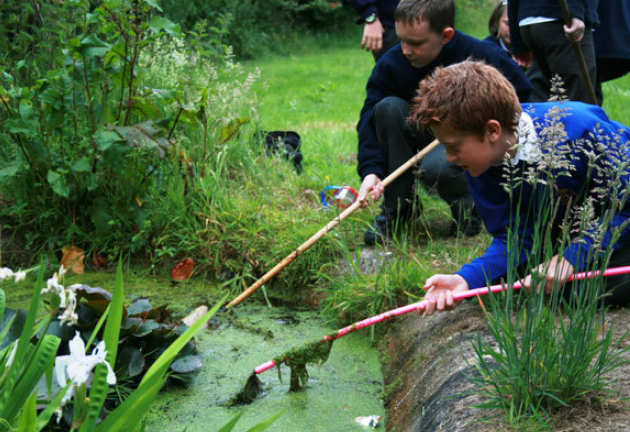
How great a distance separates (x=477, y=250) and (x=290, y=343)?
3.09 feet

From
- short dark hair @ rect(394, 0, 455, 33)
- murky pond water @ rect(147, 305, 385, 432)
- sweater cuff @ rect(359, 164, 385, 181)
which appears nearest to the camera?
murky pond water @ rect(147, 305, 385, 432)

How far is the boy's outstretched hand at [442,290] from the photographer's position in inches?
83.1

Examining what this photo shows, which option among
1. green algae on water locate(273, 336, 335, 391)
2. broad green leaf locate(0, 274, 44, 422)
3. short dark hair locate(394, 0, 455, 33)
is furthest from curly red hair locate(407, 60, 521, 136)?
broad green leaf locate(0, 274, 44, 422)

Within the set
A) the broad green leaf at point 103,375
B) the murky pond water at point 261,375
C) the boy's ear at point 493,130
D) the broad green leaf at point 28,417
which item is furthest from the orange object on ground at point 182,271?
the broad green leaf at point 28,417

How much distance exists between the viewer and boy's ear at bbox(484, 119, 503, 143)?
82.0 inches

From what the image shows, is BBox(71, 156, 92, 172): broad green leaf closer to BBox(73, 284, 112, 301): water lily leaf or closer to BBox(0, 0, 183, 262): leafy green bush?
BBox(0, 0, 183, 262): leafy green bush

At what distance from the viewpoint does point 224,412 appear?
7.61 feet

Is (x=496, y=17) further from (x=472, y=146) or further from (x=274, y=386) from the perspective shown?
(x=274, y=386)

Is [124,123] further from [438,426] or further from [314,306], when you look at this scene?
[438,426]

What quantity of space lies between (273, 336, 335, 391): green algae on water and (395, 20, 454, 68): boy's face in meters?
1.54

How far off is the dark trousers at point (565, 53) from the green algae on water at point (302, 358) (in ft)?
6.76

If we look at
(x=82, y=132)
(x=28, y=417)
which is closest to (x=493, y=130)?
(x=28, y=417)

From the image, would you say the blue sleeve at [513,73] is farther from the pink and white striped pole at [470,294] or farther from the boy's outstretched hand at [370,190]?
the pink and white striped pole at [470,294]

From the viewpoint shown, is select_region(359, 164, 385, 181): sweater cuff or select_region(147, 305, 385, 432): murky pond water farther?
select_region(359, 164, 385, 181): sweater cuff
